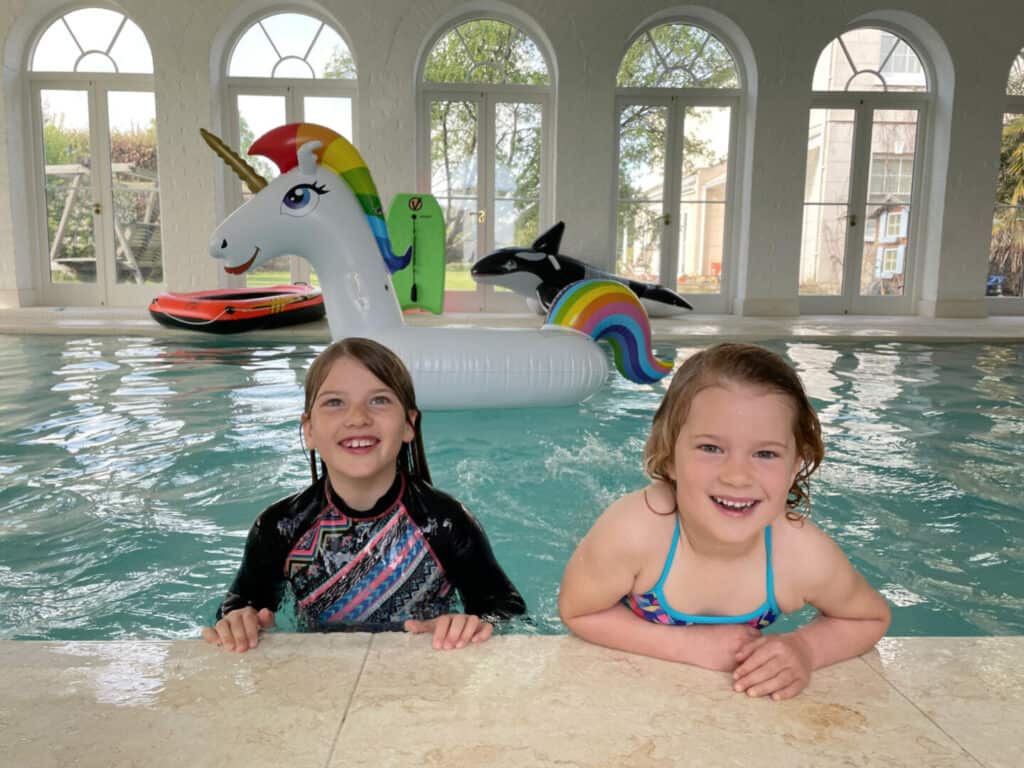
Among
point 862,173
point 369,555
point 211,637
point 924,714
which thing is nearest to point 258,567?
point 369,555

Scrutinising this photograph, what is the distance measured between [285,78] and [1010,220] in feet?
31.2

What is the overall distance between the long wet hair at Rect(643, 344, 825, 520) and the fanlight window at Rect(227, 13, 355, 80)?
9825 mm

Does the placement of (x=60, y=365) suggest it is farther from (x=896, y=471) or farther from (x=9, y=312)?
(x=896, y=471)

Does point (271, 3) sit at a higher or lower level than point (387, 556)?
higher

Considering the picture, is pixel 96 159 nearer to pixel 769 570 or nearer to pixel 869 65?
pixel 869 65

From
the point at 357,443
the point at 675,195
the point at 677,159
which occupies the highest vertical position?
the point at 677,159

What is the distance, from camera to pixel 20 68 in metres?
10.1

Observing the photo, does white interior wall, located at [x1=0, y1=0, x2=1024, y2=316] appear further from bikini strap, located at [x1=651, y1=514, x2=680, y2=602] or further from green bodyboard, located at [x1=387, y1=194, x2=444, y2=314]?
bikini strap, located at [x1=651, y1=514, x2=680, y2=602]

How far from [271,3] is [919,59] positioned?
7972 mm

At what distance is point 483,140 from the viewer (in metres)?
10.3

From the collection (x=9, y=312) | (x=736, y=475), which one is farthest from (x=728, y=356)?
(x=9, y=312)

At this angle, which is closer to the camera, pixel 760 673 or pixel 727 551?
pixel 760 673

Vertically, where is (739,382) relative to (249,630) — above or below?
above

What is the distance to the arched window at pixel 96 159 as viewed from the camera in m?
10.1
